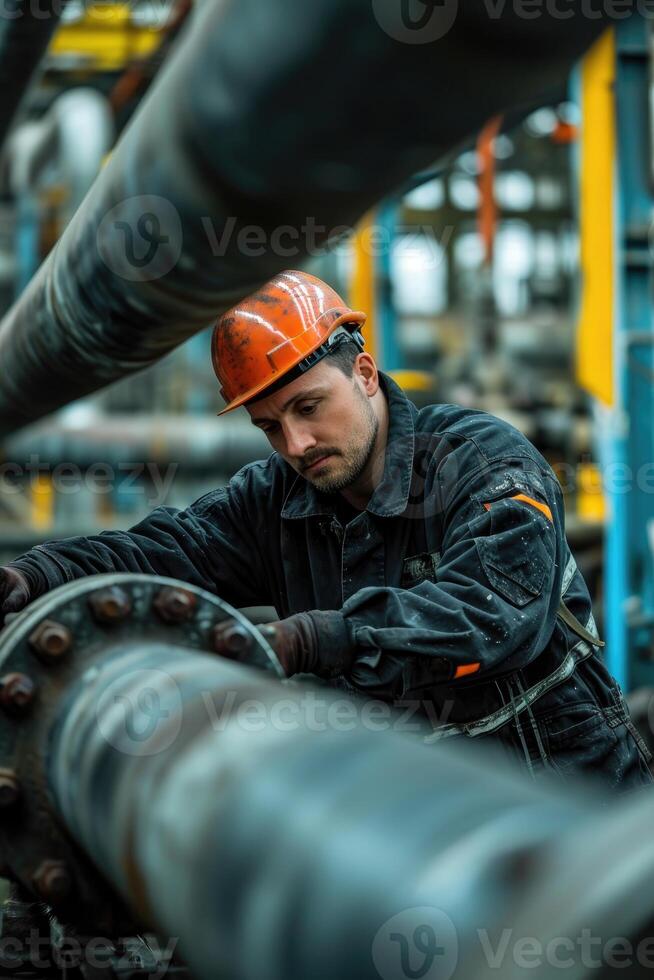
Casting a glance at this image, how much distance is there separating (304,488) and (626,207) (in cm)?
265

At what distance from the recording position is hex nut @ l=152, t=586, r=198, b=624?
1.15m

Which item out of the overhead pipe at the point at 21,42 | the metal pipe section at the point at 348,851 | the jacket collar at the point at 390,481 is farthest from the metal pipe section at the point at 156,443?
the metal pipe section at the point at 348,851

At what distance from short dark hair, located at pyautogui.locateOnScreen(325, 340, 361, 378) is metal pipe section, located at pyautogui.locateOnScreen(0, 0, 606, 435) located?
1.00 meters

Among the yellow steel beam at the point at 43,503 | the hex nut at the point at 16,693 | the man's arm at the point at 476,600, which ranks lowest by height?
the yellow steel beam at the point at 43,503

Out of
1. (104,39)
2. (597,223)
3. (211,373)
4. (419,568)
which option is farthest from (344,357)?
(104,39)

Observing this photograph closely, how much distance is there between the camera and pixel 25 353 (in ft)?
4.77

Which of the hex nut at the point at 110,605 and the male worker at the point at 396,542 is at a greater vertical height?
the hex nut at the point at 110,605

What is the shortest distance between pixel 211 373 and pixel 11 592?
18.0ft

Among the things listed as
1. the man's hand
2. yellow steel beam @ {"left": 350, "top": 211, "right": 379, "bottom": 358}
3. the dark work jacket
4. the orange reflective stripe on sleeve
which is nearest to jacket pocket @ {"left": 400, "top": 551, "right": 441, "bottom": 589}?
the dark work jacket

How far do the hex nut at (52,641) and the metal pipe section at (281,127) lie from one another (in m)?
0.30

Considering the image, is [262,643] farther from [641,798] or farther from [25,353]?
[641,798]

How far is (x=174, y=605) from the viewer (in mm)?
1151

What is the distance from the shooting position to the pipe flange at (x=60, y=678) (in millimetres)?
1109

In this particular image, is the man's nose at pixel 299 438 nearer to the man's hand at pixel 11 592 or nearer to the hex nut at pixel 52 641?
the man's hand at pixel 11 592
